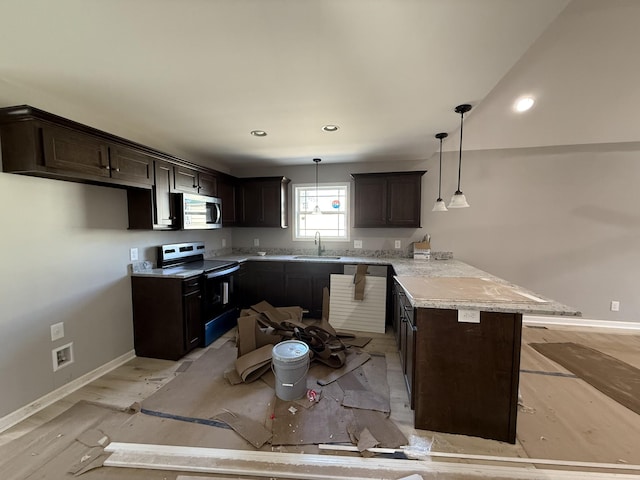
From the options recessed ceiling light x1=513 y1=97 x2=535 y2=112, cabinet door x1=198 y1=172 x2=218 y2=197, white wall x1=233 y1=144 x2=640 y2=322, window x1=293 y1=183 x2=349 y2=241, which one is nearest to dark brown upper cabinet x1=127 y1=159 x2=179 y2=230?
cabinet door x1=198 y1=172 x2=218 y2=197

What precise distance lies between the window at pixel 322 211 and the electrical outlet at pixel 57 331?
308 cm

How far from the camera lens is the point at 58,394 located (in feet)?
6.89

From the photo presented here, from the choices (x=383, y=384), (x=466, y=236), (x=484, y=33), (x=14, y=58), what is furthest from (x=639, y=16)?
(x=14, y=58)

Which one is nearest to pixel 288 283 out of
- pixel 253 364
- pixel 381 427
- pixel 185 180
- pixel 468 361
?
pixel 253 364

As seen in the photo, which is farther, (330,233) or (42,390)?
(330,233)

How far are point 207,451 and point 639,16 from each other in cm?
436

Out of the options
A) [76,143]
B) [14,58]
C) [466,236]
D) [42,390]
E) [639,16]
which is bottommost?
[42,390]

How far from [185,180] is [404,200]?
3064mm

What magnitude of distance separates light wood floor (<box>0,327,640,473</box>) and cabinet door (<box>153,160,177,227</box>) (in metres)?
1.52

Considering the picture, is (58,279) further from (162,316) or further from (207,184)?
(207,184)

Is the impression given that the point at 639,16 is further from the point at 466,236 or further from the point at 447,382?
the point at 447,382

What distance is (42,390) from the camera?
2016 millimetres

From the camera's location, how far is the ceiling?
1.21 metres

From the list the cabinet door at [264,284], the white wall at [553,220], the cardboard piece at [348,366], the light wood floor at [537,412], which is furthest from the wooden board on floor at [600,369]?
the cabinet door at [264,284]
